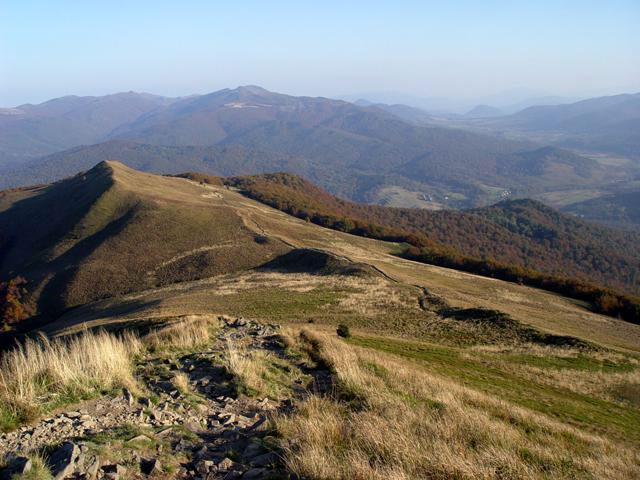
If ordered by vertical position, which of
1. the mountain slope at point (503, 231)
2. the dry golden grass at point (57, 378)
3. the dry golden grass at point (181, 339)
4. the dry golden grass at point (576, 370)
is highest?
the dry golden grass at point (57, 378)

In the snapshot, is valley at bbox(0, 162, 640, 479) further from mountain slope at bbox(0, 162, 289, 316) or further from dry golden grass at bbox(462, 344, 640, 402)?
mountain slope at bbox(0, 162, 289, 316)

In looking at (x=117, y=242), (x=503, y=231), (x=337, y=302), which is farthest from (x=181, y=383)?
(x=503, y=231)

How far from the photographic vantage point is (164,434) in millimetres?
7645

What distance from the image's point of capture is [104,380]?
930 centimetres

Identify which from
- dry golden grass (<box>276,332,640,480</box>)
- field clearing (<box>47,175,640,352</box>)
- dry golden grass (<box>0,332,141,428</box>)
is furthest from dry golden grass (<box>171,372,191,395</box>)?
field clearing (<box>47,175,640,352</box>)

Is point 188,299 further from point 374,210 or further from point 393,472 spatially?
point 374,210

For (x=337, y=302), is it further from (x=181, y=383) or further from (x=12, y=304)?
(x=12, y=304)

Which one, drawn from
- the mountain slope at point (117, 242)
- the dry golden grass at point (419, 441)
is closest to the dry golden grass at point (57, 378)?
the dry golden grass at point (419, 441)

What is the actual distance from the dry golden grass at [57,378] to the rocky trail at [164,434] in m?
0.37

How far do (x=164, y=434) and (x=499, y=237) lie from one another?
6004 inches

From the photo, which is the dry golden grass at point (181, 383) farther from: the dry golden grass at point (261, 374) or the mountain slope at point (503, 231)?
the mountain slope at point (503, 231)

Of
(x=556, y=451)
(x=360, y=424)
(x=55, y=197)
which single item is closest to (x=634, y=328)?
(x=556, y=451)

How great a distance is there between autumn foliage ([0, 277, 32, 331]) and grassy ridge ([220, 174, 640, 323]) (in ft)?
173

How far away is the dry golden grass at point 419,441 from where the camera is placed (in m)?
6.23
